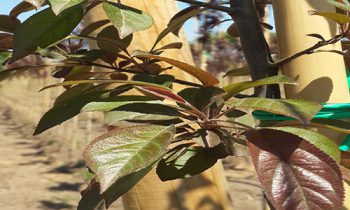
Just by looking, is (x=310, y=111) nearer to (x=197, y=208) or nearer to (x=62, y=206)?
(x=197, y=208)

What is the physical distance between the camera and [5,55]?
0.84 m

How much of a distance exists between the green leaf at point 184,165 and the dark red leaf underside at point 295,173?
0.15 metres

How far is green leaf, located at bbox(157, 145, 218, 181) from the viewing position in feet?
2.30

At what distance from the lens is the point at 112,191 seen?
639 millimetres

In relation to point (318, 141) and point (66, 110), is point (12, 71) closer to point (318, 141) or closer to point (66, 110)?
point (66, 110)

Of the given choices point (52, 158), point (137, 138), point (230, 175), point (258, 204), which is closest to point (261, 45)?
point (137, 138)

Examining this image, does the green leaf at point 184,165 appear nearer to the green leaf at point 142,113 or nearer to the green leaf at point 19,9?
the green leaf at point 142,113

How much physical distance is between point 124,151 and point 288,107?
0.17m

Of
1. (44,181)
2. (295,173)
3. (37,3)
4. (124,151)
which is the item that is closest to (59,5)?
(37,3)

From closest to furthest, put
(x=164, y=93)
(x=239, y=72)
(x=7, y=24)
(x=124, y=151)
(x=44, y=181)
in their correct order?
1. (x=124, y=151)
2. (x=164, y=93)
3. (x=7, y=24)
4. (x=239, y=72)
5. (x=44, y=181)

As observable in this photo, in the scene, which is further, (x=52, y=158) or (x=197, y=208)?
(x=52, y=158)

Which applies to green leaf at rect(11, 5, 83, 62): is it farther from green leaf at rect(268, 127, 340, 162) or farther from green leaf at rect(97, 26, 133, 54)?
green leaf at rect(268, 127, 340, 162)

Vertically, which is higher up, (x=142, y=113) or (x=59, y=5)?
(x=59, y=5)

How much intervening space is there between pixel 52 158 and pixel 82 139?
0.64m
